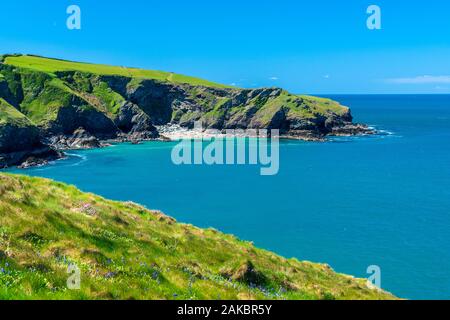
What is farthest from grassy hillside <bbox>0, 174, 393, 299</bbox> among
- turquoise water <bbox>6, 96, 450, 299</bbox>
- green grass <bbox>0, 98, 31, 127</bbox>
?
green grass <bbox>0, 98, 31, 127</bbox>

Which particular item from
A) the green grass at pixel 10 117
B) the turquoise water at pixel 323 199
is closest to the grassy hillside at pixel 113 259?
the turquoise water at pixel 323 199

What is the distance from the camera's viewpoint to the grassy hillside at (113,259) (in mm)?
11477

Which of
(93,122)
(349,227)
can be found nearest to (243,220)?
(349,227)

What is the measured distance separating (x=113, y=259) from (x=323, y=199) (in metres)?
82.8

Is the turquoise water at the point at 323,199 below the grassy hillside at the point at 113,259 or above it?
below

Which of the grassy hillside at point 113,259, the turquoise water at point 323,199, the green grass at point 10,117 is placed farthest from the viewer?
the green grass at point 10,117

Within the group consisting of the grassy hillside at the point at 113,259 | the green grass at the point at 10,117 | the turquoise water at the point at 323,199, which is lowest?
the turquoise water at the point at 323,199

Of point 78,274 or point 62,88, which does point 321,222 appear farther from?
point 62,88

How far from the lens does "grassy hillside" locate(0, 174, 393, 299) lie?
37.7 ft

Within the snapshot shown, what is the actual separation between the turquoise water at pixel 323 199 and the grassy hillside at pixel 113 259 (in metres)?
33.0

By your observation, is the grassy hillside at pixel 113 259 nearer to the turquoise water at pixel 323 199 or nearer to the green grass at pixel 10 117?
the turquoise water at pixel 323 199

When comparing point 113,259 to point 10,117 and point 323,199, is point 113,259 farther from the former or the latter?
point 10,117

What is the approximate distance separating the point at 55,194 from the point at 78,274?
14.5 meters

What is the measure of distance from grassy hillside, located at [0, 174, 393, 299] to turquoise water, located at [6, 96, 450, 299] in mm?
32958
